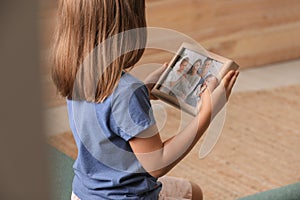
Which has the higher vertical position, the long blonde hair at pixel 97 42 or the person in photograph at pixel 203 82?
the long blonde hair at pixel 97 42

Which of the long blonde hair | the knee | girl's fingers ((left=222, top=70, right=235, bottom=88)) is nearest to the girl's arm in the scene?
girl's fingers ((left=222, top=70, right=235, bottom=88))

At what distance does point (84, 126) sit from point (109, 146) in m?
0.07

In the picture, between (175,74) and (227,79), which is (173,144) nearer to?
(227,79)

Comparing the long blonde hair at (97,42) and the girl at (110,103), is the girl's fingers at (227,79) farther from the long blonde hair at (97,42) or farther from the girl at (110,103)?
the long blonde hair at (97,42)

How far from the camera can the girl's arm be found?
1.36 metres

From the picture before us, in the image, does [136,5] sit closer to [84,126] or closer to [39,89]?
[84,126]

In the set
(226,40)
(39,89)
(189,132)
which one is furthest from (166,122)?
(39,89)

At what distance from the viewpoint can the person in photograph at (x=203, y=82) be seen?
5.15 feet

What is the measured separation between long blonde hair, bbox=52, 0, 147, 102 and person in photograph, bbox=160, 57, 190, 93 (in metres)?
0.25

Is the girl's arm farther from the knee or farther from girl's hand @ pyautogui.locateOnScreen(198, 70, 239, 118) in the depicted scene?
the knee

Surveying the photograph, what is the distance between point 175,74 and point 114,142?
0.37 metres

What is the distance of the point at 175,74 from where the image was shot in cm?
171

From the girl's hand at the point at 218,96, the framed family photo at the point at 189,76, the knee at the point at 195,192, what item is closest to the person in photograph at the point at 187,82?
the framed family photo at the point at 189,76

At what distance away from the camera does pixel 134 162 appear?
4.64ft
